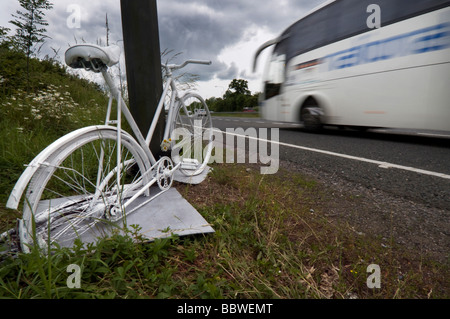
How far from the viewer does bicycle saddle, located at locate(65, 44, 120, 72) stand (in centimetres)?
142

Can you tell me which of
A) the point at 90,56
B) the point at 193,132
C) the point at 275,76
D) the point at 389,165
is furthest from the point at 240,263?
the point at 275,76

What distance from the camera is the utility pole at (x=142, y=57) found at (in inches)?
93.8

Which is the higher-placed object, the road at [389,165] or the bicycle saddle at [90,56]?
the bicycle saddle at [90,56]

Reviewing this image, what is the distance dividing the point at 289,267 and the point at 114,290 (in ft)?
2.86

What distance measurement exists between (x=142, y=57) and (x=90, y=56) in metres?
1.13

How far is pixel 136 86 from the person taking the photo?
8.16 feet

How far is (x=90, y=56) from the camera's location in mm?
1415

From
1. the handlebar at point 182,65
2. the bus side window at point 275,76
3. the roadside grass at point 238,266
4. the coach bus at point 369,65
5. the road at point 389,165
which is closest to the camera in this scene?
the roadside grass at point 238,266

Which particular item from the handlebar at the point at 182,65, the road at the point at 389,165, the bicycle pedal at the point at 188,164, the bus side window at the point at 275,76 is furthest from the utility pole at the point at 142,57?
the bus side window at the point at 275,76

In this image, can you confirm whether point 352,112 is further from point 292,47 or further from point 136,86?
point 136,86

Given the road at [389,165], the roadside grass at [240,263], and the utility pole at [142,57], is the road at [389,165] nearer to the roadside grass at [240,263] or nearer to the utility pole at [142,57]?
the roadside grass at [240,263]

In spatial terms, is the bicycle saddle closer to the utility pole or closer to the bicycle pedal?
the utility pole

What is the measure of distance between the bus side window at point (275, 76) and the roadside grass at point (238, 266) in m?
7.24

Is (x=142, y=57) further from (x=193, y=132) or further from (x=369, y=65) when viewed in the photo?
(x=369, y=65)
